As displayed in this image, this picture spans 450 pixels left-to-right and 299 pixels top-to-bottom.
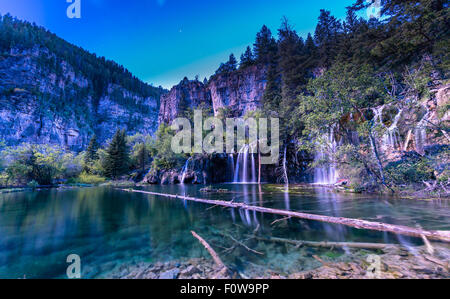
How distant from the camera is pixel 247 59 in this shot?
126 ft

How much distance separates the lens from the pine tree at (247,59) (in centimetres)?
3766

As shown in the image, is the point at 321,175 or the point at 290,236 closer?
the point at 290,236

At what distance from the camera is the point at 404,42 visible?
13203mm

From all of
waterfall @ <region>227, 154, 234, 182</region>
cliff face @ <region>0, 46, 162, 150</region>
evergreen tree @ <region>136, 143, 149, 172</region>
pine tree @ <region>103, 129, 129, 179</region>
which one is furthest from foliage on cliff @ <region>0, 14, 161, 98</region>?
waterfall @ <region>227, 154, 234, 182</region>

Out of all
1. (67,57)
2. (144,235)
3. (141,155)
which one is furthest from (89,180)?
(67,57)

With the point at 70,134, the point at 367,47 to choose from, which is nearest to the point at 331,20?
the point at 367,47

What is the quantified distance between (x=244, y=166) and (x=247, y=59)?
2670 cm

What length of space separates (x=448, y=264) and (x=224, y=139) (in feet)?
85.7

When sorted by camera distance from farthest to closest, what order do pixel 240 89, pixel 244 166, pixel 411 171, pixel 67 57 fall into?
1. pixel 67 57
2. pixel 240 89
3. pixel 244 166
4. pixel 411 171

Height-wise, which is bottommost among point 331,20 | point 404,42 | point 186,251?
point 186,251

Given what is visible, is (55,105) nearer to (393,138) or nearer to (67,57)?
(67,57)
